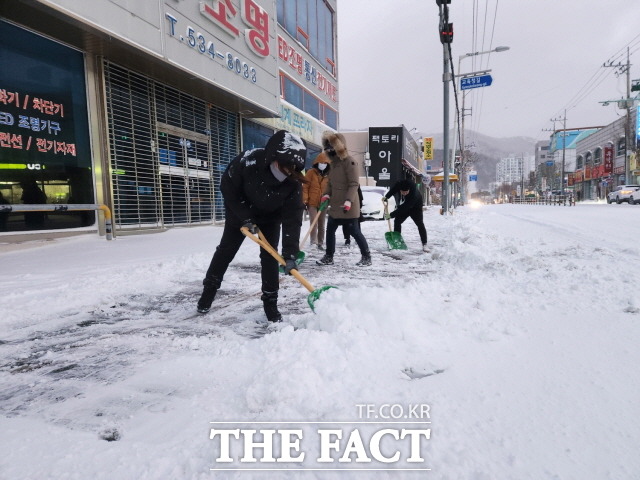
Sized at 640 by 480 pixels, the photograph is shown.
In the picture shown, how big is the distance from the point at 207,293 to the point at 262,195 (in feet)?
3.29

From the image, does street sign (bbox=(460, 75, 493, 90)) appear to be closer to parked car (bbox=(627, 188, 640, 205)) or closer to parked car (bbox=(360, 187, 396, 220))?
parked car (bbox=(360, 187, 396, 220))

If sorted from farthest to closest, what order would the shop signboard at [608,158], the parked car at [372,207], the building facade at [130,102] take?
the shop signboard at [608,158], the parked car at [372,207], the building facade at [130,102]

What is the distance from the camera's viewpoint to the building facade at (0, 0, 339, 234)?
6.14 meters

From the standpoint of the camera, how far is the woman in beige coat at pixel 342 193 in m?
5.34

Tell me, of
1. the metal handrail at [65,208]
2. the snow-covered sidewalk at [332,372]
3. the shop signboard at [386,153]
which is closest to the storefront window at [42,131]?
the metal handrail at [65,208]

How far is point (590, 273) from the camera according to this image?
3.84 metres

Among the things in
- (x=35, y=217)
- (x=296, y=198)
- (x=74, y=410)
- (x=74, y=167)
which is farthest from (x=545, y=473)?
(x=74, y=167)

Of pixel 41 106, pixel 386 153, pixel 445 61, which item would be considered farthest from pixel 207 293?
pixel 386 153

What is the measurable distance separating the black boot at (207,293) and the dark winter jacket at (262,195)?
2.05 ft

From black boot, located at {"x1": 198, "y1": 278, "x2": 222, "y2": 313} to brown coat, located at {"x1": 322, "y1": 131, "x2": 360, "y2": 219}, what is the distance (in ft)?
8.63

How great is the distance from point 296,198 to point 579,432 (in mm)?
2162

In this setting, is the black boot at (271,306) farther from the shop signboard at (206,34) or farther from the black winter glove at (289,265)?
the shop signboard at (206,34)

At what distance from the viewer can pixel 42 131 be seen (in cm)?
646

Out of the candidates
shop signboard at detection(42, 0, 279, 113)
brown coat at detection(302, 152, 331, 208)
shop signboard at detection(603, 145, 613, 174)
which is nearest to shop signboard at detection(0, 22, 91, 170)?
shop signboard at detection(42, 0, 279, 113)
